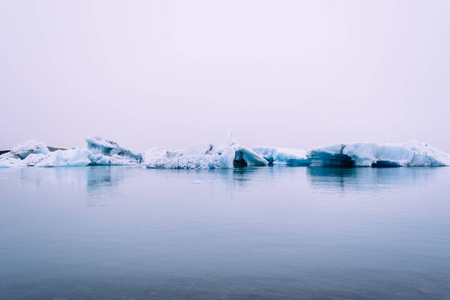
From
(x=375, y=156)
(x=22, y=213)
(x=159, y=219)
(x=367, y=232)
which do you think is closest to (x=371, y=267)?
(x=367, y=232)

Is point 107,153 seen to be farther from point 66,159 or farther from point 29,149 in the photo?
point 29,149

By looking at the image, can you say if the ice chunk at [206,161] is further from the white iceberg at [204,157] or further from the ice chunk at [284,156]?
the ice chunk at [284,156]

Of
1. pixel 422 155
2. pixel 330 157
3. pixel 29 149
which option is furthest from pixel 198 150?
pixel 29 149

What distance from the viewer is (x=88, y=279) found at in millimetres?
3475

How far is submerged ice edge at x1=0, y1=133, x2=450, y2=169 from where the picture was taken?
29.1 meters

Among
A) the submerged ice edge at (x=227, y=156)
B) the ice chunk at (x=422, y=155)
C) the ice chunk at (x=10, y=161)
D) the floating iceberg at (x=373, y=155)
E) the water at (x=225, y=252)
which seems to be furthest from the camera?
the ice chunk at (x=10, y=161)

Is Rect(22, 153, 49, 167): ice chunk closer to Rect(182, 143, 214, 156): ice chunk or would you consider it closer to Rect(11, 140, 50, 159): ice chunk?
→ Rect(11, 140, 50, 159): ice chunk

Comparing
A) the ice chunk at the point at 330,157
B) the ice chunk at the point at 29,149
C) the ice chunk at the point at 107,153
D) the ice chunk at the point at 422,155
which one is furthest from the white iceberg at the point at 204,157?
the ice chunk at the point at 29,149

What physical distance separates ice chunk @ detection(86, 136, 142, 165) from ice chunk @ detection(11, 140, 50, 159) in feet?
23.6

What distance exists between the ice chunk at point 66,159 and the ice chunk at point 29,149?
17.0ft

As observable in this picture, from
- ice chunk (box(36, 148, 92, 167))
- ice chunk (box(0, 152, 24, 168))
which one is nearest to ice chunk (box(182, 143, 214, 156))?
ice chunk (box(36, 148, 92, 167))

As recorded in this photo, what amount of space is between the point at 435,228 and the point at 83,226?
6.37 m

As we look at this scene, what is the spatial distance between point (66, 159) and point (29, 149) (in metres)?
8.93

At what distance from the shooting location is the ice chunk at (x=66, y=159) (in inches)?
1431
